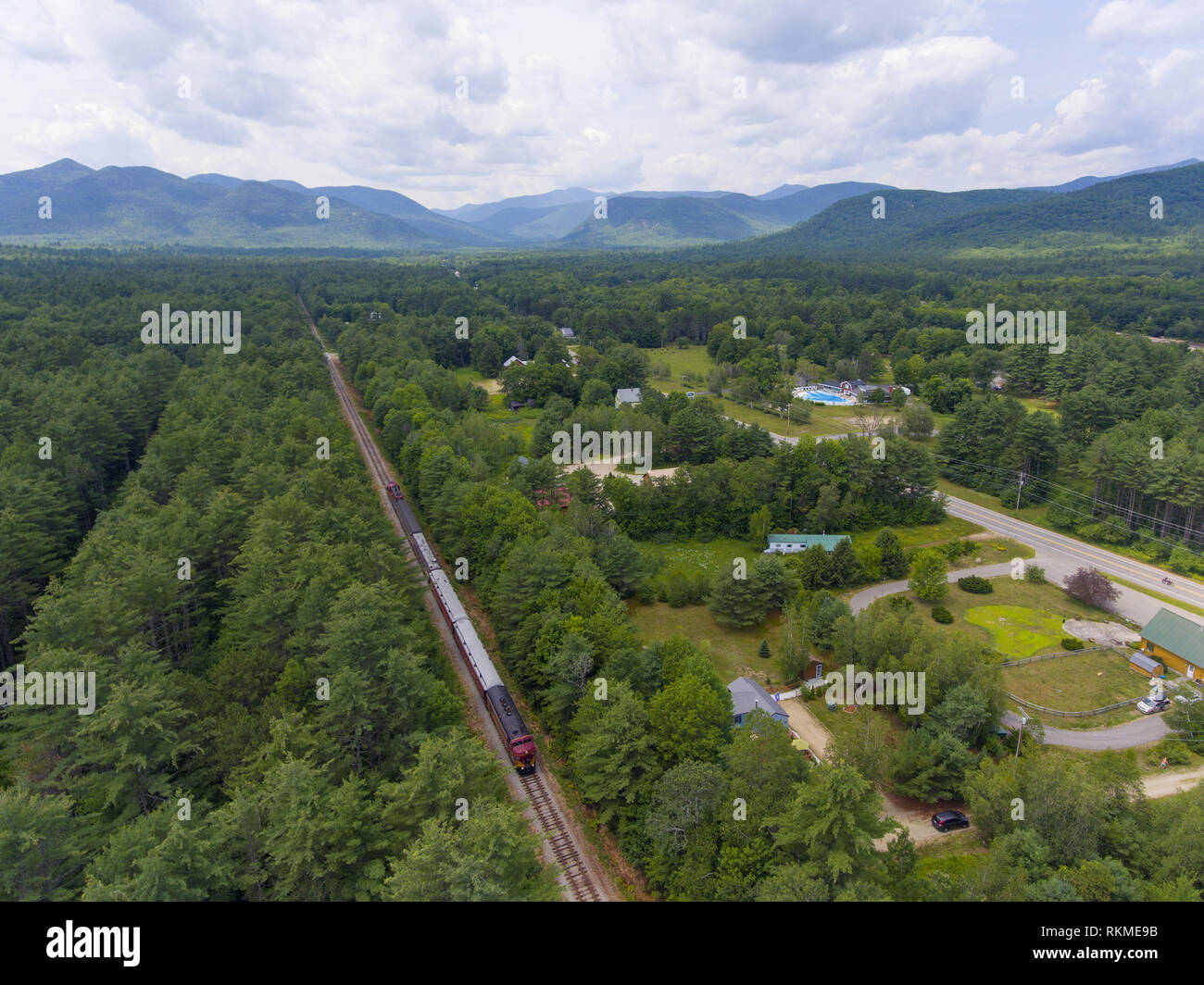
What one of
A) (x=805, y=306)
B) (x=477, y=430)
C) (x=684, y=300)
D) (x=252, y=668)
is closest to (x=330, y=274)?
(x=684, y=300)

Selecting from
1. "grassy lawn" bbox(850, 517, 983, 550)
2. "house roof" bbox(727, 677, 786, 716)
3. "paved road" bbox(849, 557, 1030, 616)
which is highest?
"grassy lawn" bbox(850, 517, 983, 550)

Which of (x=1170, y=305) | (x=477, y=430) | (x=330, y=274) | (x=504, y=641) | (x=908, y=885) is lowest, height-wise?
(x=908, y=885)

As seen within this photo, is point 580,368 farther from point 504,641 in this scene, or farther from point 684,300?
point 504,641

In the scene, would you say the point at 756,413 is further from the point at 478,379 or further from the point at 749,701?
the point at 749,701

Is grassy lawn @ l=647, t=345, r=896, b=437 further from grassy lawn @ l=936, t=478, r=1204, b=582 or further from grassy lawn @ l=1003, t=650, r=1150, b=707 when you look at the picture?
grassy lawn @ l=1003, t=650, r=1150, b=707

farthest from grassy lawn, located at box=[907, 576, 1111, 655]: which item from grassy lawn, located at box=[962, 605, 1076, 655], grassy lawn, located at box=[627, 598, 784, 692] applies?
grassy lawn, located at box=[627, 598, 784, 692]

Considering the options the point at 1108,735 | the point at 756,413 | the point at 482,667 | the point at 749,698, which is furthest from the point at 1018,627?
the point at 756,413
